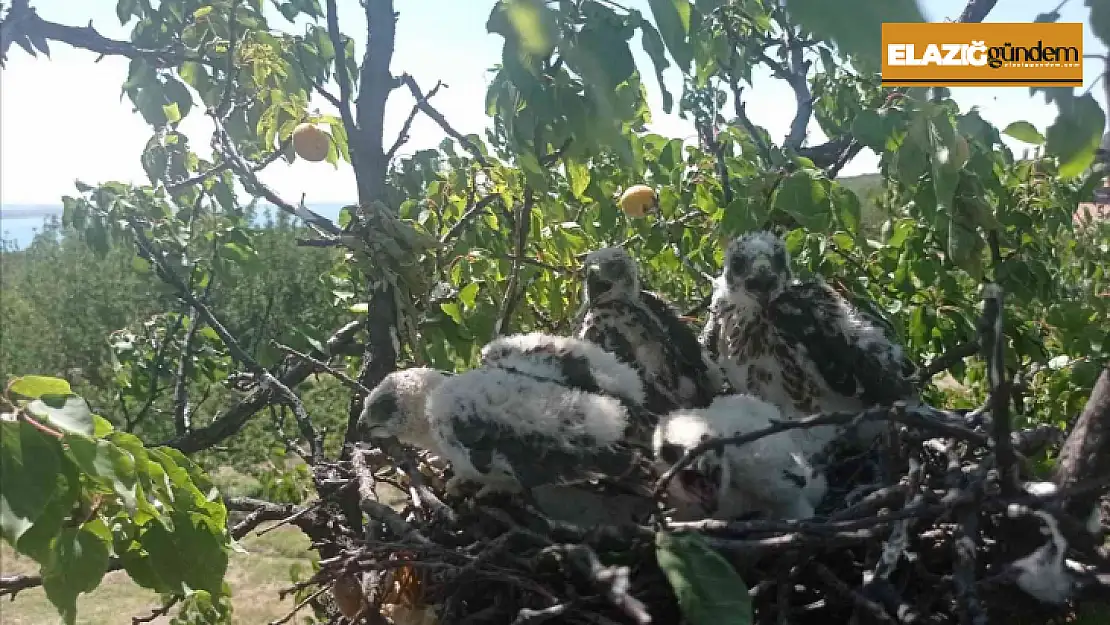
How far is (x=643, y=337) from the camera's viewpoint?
236 cm

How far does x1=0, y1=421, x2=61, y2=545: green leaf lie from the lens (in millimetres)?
839

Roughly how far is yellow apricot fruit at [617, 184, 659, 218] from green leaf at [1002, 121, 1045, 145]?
1234mm

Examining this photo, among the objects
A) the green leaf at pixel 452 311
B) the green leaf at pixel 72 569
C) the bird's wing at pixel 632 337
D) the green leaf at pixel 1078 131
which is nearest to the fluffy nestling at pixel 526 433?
the bird's wing at pixel 632 337

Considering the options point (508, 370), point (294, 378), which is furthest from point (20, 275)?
point (508, 370)

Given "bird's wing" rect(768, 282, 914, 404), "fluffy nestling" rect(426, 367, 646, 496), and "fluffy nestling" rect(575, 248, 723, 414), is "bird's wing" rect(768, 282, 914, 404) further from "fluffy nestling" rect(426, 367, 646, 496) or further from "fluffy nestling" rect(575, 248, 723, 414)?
"fluffy nestling" rect(426, 367, 646, 496)

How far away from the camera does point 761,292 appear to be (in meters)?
2.24

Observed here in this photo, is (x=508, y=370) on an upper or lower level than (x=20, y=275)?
lower

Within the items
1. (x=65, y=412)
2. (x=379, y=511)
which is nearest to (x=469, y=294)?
(x=379, y=511)

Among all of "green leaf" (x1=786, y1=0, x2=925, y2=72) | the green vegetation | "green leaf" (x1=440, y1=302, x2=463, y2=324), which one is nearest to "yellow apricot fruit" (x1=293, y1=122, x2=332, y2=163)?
the green vegetation

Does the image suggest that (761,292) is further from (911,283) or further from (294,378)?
(294,378)

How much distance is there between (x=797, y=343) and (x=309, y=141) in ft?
5.52

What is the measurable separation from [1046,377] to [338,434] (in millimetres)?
5244

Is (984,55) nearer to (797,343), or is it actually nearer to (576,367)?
(797,343)

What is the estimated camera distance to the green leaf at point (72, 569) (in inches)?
40.8
